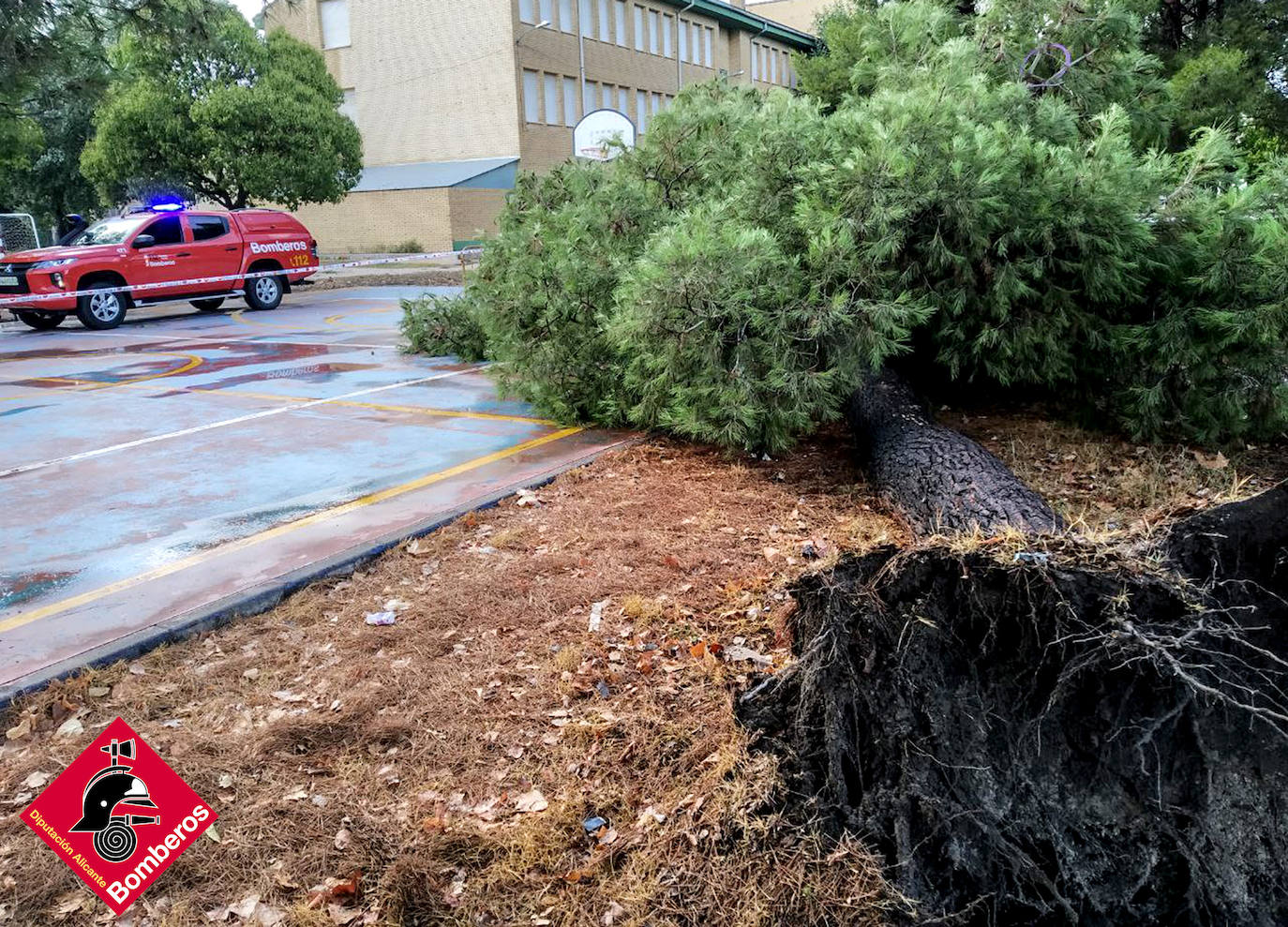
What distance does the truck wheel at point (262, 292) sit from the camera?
1914cm

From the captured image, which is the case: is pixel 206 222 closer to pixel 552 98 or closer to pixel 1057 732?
pixel 1057 732

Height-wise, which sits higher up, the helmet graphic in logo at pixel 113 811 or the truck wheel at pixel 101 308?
the truck wheel at pixel 101 308

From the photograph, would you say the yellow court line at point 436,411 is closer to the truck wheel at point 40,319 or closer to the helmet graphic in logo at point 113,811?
the helmet graphic in logo at point 113,811

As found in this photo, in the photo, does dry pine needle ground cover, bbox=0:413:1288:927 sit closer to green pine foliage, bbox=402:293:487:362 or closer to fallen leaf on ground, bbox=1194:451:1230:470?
fallen leaf on ground, bbox=1194:451:1230:470

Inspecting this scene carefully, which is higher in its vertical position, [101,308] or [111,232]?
[111,232]

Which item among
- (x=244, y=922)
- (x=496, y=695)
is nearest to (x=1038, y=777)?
(x=496, y=695)

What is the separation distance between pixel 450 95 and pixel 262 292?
21447mm

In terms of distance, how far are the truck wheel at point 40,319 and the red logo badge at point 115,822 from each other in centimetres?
1623

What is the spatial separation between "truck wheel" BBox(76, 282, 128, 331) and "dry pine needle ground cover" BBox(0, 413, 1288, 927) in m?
13.8

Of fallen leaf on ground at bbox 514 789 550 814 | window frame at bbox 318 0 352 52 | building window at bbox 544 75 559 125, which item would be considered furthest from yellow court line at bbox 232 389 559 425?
window frame at bbox 318 0 352 52

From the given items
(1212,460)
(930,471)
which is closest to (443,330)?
(930,471)

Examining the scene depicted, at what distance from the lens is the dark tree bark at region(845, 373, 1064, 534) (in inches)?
179

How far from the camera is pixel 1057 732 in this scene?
2969mm

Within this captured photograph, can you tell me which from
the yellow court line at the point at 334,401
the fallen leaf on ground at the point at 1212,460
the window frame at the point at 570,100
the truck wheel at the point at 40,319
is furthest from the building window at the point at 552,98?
the fallen leaf on ground at the point at 1212,460
